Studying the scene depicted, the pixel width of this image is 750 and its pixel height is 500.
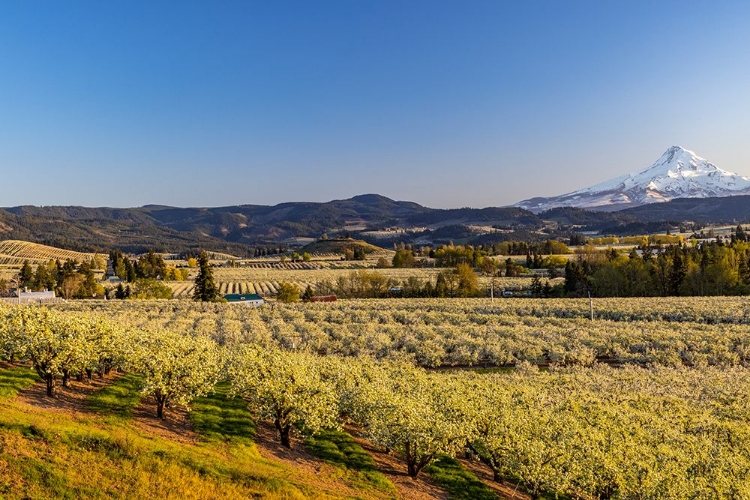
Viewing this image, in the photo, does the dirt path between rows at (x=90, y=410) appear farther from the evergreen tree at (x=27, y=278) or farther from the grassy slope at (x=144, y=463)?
the evergreen tree at (x=27, y=278)

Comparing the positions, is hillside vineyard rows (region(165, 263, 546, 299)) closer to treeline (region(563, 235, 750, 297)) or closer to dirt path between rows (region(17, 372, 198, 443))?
treeline (region(563, 235, 750, 297))

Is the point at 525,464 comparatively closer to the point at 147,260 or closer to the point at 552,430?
the point at 552,430

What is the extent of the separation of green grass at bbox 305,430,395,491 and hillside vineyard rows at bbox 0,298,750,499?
0.89 metres

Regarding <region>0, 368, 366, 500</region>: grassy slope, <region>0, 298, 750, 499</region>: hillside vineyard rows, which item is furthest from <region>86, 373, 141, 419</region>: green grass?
<region>0, 368, 366, 500</region>: grassy slope

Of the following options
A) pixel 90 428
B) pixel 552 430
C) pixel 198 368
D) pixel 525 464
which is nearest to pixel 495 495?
pixel 525 464

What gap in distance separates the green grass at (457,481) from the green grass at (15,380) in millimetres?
20490

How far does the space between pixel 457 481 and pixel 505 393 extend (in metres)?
7.93

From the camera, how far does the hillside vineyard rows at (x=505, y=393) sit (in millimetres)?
18781

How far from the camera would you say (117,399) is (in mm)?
25453

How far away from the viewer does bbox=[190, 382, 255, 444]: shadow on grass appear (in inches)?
904

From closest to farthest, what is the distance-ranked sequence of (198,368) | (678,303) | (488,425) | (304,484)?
1. (304,484)
2. (488,425)
3. (198,368)
4. (678,303)

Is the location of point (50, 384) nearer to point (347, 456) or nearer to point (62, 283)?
point (347, 456)

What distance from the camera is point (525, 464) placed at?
62.8 feet

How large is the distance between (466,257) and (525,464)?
150782mm
